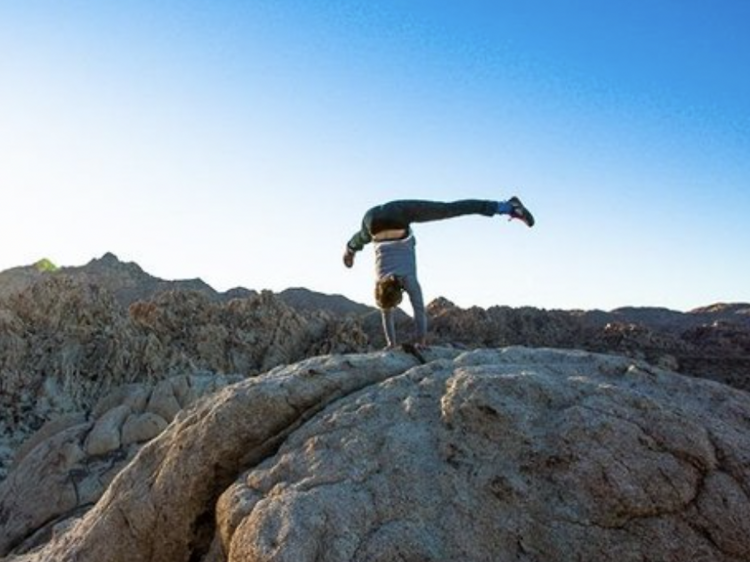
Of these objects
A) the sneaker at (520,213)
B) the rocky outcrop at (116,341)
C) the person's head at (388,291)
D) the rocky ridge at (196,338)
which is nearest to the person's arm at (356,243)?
the person's head at (388,291)

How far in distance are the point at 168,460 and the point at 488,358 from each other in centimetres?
216

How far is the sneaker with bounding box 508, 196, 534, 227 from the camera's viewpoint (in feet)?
20.2

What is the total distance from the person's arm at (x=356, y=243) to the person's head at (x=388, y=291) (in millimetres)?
420

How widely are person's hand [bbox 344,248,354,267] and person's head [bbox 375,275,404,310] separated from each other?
0.50m

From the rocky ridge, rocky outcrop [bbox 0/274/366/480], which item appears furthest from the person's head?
rocky outcrop [bbox 0/274/366/480]

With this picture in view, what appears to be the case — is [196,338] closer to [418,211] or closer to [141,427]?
[141,427]

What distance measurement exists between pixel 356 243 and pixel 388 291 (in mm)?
594

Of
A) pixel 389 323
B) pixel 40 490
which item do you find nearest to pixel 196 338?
pixel 40 490

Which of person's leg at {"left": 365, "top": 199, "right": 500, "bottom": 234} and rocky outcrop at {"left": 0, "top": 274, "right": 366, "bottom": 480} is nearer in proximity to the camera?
person's leg at {"left": 365, "top": 199, "right": 500, "bottom": 234}

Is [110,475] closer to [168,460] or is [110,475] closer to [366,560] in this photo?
[168,460]

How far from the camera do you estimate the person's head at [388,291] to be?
21.6 ft

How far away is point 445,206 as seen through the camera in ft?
21.1

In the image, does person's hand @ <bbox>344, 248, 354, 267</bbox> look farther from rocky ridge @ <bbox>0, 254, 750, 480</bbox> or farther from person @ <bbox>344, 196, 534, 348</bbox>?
rocky ridge @ <bbox>0, 254, 750, 480</bbox>

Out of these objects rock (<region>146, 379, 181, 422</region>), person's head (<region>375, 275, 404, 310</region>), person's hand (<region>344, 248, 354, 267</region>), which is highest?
person's hand (<region>344, 248, 354, 267</region>)
